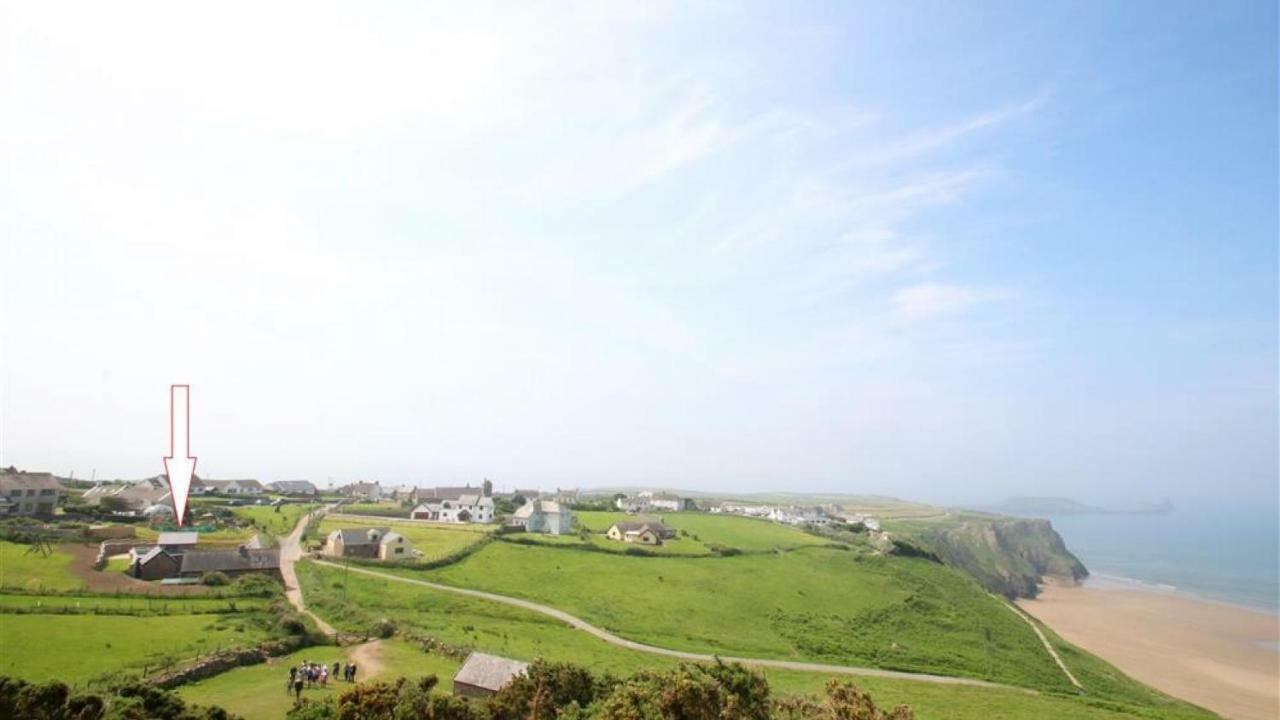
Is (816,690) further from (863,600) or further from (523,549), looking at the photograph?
(523,549)

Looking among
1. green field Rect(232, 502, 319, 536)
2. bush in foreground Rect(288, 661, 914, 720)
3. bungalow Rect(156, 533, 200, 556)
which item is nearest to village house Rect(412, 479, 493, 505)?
green field Rect(232, 502, 319, 536)

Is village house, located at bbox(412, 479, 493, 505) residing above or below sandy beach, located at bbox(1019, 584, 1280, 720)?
above

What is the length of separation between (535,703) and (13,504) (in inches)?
3194

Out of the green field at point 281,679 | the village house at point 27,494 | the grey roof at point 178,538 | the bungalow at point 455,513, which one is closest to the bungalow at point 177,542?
the grey roof at point 178,538

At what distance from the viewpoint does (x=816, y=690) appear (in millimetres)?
36156

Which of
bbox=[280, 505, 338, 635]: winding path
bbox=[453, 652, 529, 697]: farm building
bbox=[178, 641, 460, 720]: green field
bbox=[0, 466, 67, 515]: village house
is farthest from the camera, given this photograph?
bbox=[0, 466, 67, 515]: village house

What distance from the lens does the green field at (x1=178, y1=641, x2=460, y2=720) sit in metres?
25.7

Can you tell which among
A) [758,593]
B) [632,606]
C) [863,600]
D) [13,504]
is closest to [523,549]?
[632,606]

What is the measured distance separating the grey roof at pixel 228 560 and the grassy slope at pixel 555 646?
457cm

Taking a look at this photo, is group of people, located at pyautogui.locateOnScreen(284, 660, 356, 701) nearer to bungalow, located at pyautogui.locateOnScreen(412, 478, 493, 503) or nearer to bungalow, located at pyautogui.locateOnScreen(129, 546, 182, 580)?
bungalow, located at pyautogui.locateOnScreen(129, 546, 182, 580)

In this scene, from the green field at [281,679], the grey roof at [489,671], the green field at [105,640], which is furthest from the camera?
the green field at [105,640]

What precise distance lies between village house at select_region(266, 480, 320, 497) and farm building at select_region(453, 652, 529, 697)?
4384 inches

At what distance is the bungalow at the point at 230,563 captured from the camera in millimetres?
47750

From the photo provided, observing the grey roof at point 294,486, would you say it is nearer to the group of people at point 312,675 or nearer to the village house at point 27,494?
the village house at point 27,494
